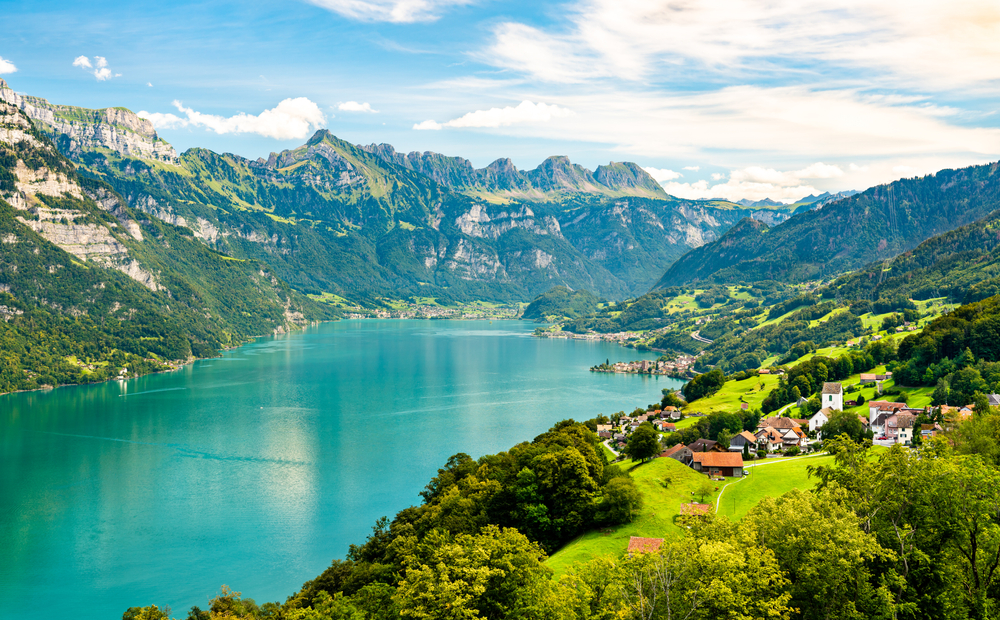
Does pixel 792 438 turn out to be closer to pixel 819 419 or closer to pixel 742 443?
pixel 742 443

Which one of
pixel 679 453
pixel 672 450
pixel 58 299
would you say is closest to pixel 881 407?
pixel 672 450

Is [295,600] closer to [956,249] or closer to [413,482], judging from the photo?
[413,482]

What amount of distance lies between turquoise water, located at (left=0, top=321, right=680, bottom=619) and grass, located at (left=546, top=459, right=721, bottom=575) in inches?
918

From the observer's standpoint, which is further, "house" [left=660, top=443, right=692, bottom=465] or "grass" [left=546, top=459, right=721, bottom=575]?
"house" [left=660, top=443, right=692, bottom=465]

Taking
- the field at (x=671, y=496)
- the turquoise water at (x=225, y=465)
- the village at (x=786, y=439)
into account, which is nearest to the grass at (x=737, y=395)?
the village at (x=786, y=439)

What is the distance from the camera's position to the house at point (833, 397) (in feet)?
208

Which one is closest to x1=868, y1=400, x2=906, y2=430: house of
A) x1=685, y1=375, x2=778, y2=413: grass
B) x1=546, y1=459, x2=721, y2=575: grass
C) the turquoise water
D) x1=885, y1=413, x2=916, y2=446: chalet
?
x1=885, y1=413, x2=916, y2=446: chalet

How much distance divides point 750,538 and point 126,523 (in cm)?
5716

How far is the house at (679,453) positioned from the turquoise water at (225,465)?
24.2 meters

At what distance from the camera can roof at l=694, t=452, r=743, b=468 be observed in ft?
145

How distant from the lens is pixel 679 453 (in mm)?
50844

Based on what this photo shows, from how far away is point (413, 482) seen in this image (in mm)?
67125

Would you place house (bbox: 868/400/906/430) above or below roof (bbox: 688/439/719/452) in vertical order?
above

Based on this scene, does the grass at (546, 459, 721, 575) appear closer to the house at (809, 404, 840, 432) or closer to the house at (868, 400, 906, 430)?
the house at (868, 400, 906, 430)
